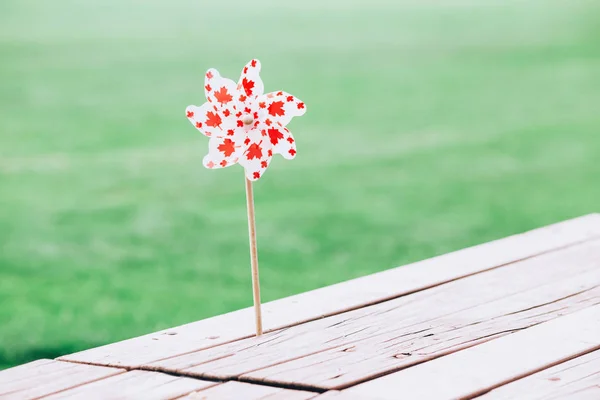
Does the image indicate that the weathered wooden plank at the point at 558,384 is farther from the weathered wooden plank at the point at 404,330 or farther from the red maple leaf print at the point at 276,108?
the red maple leaf print at the point at 276,108

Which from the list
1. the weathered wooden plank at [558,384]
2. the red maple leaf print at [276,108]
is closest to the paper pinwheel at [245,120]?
the red maple leaf print at [276,108]

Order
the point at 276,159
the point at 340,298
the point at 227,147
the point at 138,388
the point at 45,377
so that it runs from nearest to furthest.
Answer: the point at 138,388
the point at 45,377
the point at 227,147
the point at 340,298
the point at 276,159

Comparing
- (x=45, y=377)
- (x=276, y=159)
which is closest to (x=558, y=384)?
(x=45, y=377)

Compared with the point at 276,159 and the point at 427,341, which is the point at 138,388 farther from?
the point at 276,159

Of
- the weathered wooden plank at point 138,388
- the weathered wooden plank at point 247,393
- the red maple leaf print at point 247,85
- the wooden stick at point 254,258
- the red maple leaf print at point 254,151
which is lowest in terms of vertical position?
the weathered wooden plank at point 247,393

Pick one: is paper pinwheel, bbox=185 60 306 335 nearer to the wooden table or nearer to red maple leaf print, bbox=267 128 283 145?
red maple leaf print, bbox=267 128 283 145

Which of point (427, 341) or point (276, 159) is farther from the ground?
point (276, 159)

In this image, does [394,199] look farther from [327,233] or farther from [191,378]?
[191,378]
